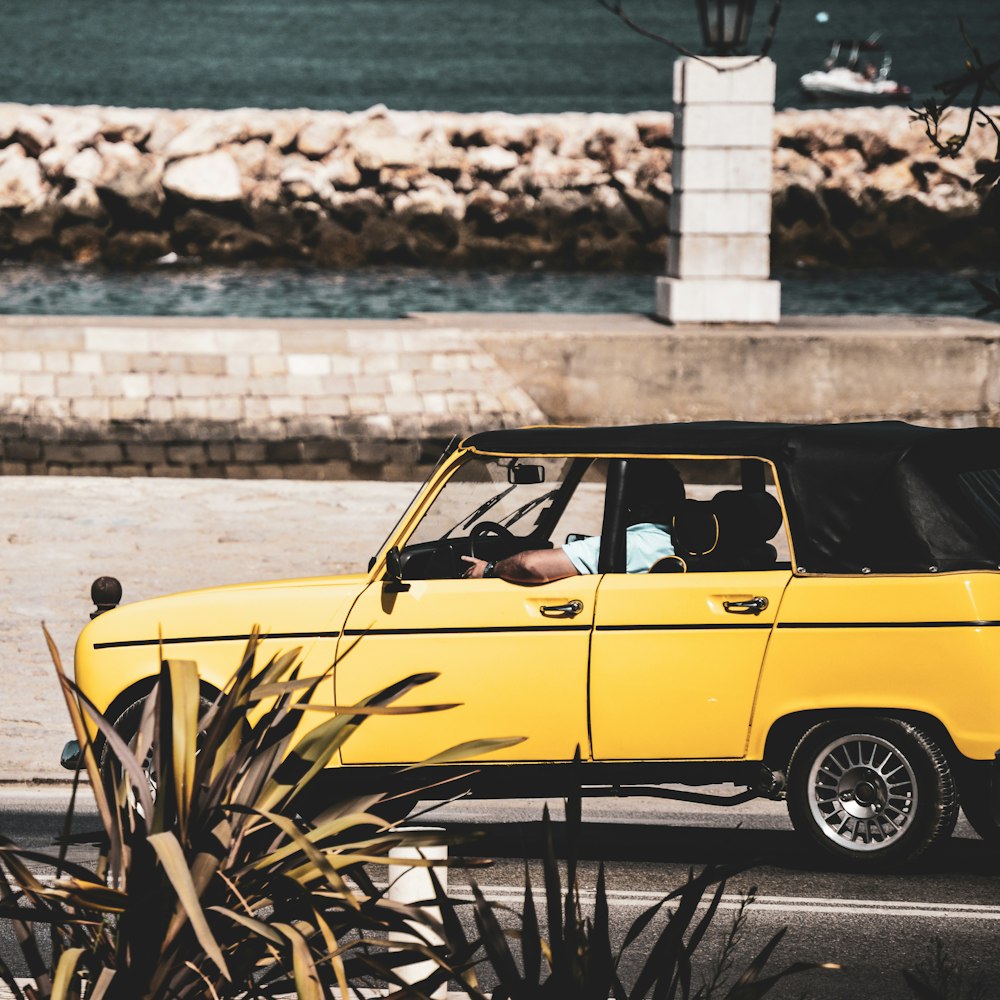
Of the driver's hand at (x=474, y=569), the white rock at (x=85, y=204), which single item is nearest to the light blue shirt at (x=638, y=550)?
the driver's hand at (x=474, y=569)

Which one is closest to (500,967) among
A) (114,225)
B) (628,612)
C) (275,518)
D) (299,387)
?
(628,612)

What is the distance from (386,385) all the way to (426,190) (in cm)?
3136

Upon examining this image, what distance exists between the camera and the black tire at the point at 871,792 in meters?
7.32

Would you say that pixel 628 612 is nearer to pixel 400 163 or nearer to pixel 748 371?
pixel 748 371

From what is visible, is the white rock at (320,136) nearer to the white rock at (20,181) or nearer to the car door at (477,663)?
the white rock at (20,181)

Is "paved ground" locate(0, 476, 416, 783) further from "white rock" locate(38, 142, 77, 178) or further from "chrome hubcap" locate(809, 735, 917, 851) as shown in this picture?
"white rock" locate(38, 142, 77, 178)

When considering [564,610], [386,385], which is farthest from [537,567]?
[386,385]

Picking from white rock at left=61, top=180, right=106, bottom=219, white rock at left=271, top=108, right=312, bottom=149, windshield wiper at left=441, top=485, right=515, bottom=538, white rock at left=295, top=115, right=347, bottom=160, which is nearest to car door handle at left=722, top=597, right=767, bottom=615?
windshield wiper at left=441, top=485, right=515, bottom=538

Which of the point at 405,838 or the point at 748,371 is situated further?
the point at 748,371

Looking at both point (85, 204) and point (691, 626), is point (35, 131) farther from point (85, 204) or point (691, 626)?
point (691, 626)

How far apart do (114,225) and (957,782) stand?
137ft

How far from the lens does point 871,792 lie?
292 inches

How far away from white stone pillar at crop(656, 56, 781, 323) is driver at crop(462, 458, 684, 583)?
11.3 m

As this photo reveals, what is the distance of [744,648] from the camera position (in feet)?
24.1
